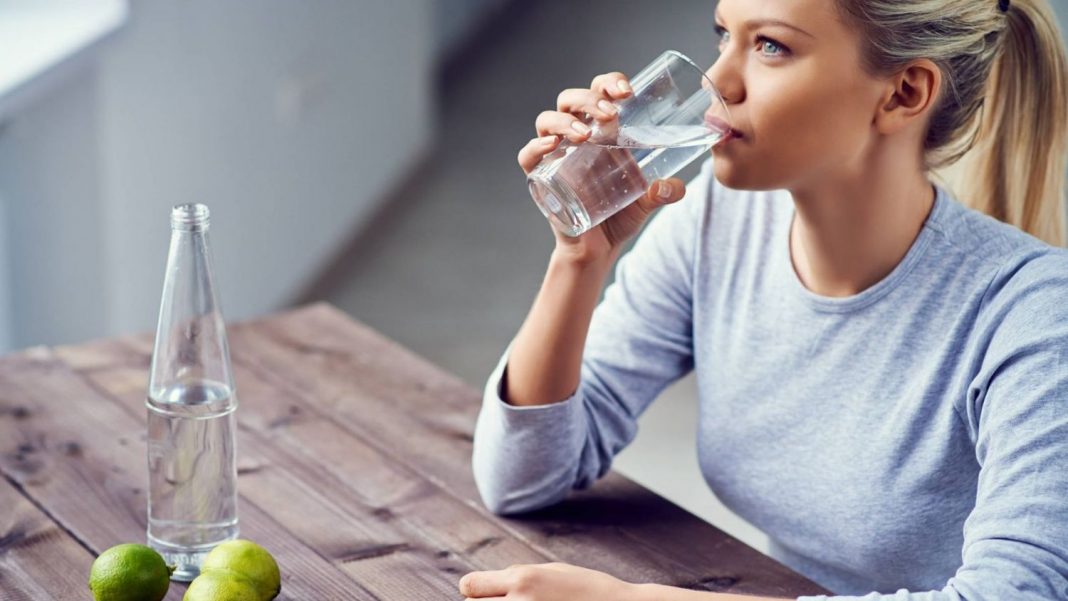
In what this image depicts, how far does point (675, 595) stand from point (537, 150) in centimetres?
42

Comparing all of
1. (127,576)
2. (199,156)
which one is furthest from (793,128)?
(199,156)

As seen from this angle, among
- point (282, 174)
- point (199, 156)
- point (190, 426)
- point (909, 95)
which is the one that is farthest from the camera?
point (282, 174)

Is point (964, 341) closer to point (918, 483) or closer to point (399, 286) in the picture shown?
point (918, 483)

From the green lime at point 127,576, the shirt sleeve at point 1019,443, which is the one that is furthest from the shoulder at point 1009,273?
the green lime at point 127,576

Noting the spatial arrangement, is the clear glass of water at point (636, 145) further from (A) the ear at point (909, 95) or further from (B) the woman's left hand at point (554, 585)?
(B) the woman's left hand at point (554, 585)

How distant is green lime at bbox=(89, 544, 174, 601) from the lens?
1.07 m

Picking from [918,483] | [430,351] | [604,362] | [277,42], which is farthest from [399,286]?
[918,483]

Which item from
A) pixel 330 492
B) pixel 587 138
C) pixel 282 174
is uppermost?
pixel 587 138

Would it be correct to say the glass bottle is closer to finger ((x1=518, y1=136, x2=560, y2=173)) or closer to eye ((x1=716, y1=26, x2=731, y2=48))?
finger ((x1=518, y1=136, x2=560, y2=173))

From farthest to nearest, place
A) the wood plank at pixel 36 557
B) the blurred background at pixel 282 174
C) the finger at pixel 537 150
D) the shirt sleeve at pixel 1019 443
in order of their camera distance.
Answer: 1. the blurred background at pixel 282 174
2. the finger at pixel 537 150
3. the wood plank at pixel 36 557
4. the shirt sleeve at pixel 1019 443

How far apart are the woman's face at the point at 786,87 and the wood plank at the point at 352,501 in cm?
41

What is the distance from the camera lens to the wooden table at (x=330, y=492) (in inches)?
46.5

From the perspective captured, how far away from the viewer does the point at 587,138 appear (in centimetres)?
117

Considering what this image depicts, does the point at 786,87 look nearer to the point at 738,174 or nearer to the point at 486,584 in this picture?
the point at 738,174
